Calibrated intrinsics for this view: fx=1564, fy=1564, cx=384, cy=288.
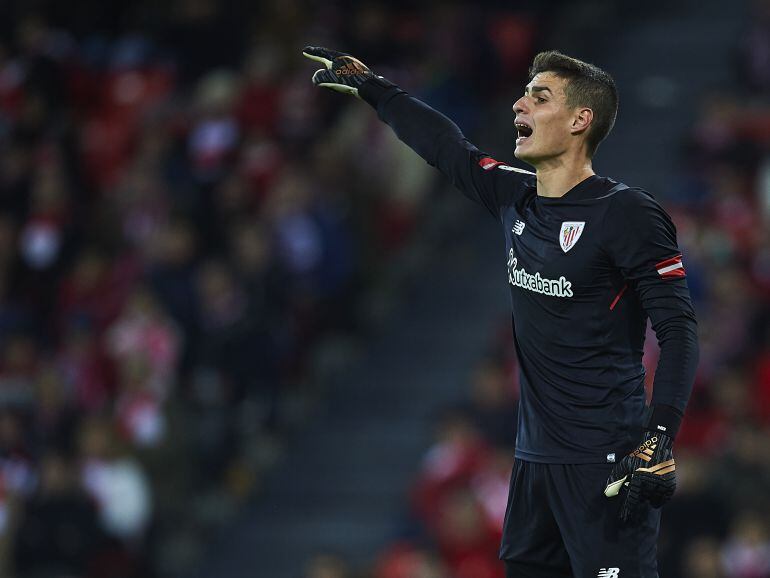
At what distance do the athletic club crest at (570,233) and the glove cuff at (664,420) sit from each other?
20.9 inches

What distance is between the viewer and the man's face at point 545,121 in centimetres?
454

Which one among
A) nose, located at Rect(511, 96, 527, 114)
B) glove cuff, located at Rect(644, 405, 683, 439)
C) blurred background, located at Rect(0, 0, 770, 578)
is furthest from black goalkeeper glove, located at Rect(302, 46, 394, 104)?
blurred background, located at Rect(0, 0, 770, 578)

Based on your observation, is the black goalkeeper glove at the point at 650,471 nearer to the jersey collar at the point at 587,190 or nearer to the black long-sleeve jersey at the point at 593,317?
the black long-sleeve jersey at the point at 593,317

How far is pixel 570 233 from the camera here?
4.45 metres

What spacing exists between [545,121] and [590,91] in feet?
0.51

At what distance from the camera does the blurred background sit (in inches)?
403

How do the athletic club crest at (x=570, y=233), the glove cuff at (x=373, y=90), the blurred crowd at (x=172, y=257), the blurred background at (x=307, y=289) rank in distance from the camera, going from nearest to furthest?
the athletic club crest at (x=570, y=233)
the glove cuff at (x=373, y=90)
the blurred background at (x=307, y=289)
the blurred crowd at (x=172, y=257)

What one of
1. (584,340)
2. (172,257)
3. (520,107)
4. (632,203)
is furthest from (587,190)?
(172,257)

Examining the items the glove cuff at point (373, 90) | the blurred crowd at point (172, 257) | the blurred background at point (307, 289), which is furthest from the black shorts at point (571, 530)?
the blurred crowd at point (172, 257)

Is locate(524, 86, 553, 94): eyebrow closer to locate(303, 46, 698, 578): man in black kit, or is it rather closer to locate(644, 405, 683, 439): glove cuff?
locate(303, 46, 698, 578): man in black kit

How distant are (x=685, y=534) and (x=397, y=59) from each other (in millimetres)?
5090

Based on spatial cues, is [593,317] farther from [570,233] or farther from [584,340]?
[570,233]

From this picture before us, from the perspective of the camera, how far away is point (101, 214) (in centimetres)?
1264

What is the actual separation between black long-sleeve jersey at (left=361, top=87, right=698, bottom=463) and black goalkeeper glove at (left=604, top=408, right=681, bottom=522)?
0.27 ft
